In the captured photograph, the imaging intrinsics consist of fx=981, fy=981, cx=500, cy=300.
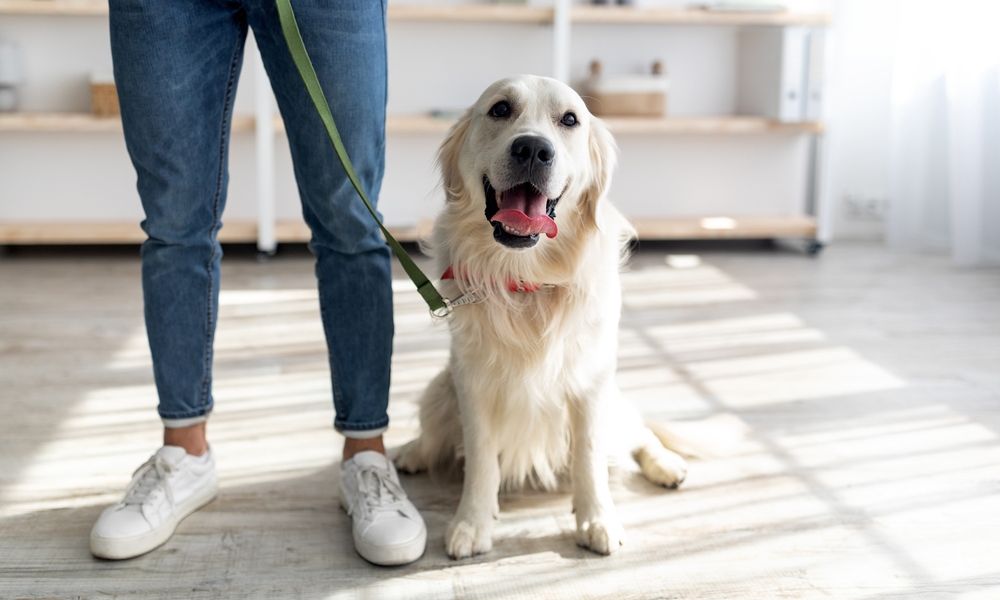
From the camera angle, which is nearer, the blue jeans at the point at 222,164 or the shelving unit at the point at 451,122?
the blue jeans at the point at 222,164

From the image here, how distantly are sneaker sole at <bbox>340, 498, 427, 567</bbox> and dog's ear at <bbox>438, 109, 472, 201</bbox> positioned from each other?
0.57 metres

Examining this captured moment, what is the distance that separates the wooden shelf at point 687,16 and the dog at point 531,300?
100 inches

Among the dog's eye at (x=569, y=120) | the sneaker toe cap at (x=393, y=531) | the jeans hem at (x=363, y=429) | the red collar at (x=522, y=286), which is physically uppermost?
the dog's eye at (x=569, y=120)

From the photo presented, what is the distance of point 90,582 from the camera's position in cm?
146

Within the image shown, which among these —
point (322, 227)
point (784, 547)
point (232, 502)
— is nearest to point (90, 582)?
point (232, 502)

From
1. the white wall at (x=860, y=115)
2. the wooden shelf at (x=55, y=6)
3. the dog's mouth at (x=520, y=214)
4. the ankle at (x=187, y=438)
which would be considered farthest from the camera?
the white wall at (x=860, y=115)

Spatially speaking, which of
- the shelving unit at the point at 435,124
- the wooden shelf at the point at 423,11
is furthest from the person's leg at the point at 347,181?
the wooden shelf at the point at 423,11

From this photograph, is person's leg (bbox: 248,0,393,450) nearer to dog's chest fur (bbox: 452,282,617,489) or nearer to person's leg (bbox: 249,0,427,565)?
person's leg (bbox: 249,0,427,565)

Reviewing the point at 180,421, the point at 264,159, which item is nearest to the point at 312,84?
the point at 180,421

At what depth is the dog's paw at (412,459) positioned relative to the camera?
1866 millimetres

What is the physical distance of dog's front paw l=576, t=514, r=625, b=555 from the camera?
1570 millimetres

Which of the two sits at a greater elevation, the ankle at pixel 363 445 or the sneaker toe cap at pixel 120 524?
the ankle at pixel 363 445

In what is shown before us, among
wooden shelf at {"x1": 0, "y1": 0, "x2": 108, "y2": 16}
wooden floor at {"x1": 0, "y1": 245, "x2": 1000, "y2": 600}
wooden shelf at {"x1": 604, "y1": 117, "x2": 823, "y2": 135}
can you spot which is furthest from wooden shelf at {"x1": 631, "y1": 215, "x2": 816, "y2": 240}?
wooden shelf at {"x1": 0, "y1": 0, "x2": 108, "y2": 16}

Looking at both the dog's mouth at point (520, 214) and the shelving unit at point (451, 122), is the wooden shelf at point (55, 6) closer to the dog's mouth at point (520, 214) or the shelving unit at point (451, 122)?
the shelving unit at point (451, 122)
